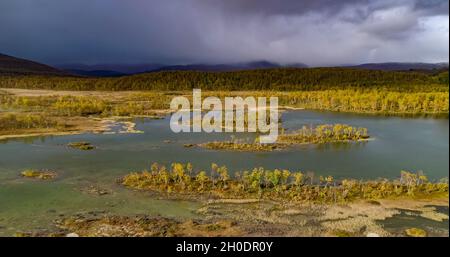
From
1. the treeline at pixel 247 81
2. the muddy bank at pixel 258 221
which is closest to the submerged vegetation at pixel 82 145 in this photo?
the muddy bank at pixel 258 221

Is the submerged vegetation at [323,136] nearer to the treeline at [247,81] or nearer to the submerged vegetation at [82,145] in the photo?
the submerged vegetation at [82,145]

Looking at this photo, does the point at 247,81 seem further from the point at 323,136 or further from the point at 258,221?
the point at 258,221

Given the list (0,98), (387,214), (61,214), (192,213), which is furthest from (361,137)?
(0,98)

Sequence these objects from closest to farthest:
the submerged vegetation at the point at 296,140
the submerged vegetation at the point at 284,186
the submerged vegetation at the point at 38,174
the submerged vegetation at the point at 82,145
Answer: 1. the submerged vegetation at the point at 284,186
2. the submerged vegetation at the point at 38,174
3. the submerged vegetation at the point at 296,140
4. the submerged vegetation at the point at 82,145

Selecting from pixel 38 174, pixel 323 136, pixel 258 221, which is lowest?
pixel 258 221

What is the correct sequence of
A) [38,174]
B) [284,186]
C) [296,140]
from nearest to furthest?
[284,186]
[38,174]
[296,140]
